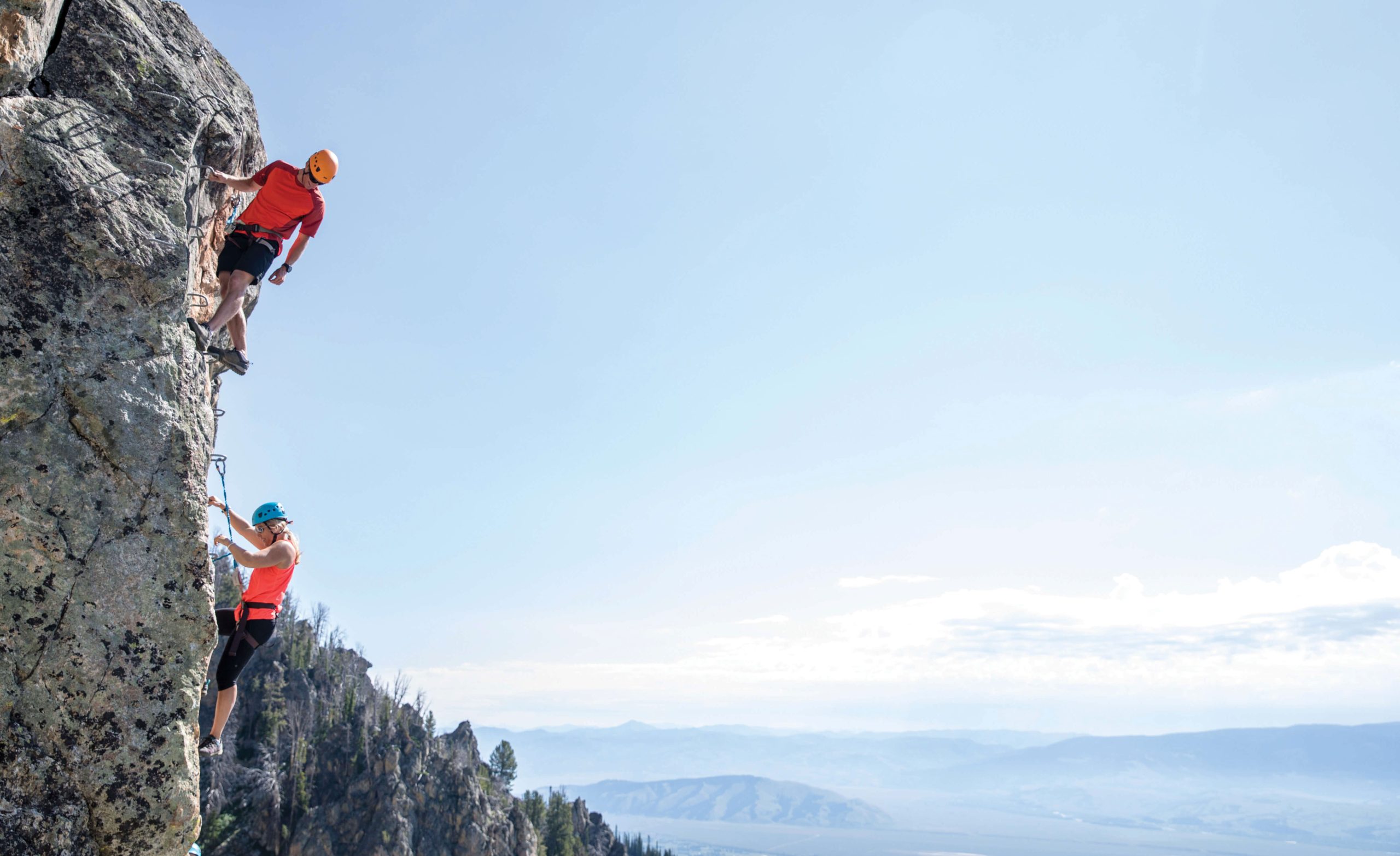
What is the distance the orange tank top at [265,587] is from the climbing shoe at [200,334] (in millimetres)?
2372

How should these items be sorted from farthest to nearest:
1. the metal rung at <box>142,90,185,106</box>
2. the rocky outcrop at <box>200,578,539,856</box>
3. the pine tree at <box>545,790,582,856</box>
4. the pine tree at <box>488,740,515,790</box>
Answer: the pine tree at <box>488,740,515,790</box>, the pine tree at <box>545,790,582,856</box>, the rocky outcrop at <box>200,578,539,856</box>, the metal rung at <box>142,90,185,106</box>

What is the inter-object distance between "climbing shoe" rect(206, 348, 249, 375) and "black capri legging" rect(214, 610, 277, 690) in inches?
111

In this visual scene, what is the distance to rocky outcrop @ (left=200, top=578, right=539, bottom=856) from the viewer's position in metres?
64.4

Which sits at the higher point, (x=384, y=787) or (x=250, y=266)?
(x=250, y=266)

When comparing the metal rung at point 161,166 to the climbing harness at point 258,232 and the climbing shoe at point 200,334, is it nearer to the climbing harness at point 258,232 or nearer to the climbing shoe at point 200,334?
the climbing harness at point 258,232

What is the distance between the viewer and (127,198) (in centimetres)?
830

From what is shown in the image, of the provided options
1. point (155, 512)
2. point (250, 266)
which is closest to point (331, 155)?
point (250, 266)

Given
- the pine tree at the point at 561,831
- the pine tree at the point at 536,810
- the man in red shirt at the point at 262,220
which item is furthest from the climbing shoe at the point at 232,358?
the pine tree at the point at 536,810

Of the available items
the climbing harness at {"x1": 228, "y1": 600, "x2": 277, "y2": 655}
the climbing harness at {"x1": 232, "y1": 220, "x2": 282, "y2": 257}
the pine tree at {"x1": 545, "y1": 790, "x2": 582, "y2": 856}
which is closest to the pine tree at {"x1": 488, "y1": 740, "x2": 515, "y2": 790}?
the pine tree at {"x1": 545, "y1": 790, "x2": 582, "y2": 856}

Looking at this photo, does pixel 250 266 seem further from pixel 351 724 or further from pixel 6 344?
pixel 351 724

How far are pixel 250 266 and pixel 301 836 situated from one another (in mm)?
68012

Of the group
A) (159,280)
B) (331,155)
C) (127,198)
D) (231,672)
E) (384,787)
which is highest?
(331,155)

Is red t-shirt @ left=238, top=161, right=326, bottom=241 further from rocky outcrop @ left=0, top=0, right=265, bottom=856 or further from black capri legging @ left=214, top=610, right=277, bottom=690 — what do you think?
black capri legging @ left=214, top=610, right=277, bottom=690

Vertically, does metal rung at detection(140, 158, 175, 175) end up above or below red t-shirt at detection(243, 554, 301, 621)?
above
